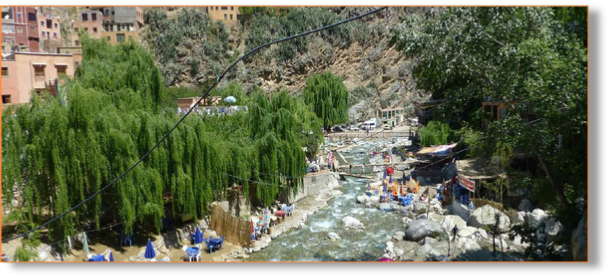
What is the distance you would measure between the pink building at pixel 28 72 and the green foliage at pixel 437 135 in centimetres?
1975

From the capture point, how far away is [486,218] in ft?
44.1

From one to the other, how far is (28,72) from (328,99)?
2634 centimetres

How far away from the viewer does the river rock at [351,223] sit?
578 inches

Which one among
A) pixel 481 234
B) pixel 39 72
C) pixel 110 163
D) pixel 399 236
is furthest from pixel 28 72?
pixel 481 234

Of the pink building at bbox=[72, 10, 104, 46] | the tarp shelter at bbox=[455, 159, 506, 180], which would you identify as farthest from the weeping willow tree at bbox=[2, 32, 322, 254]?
the pink building at bbox=[72, 10, 104, 46]

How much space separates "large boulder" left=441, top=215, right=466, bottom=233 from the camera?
13.6 m

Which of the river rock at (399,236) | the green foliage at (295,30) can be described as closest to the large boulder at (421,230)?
the river rock at (399,236)

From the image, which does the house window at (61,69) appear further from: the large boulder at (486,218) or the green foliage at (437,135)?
the green foliage at (437,135)

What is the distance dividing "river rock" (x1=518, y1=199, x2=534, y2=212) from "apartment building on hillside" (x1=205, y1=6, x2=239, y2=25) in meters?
53.2

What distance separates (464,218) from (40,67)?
1742cm

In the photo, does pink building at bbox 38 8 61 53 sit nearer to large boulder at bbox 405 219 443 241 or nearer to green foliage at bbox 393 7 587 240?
large boulder at bbox 405 219 443 241

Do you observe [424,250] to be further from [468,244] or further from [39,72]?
[39,72]

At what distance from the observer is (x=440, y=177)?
2102 cm

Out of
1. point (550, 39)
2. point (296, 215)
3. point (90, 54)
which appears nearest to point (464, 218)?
point (296, 215)
